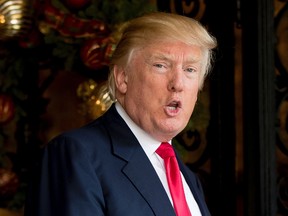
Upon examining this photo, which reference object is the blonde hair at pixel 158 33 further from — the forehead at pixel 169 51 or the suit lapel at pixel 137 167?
the suit lapel at pixel 137 167

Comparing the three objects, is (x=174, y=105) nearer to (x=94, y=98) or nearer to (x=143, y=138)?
(x=143, y=138)

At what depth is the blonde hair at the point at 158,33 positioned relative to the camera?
1.81 metres

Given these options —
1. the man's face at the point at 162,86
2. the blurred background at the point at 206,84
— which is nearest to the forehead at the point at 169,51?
the man's face at the point at 162,86

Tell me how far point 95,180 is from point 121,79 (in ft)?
1.12

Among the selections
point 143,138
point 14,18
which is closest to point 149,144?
point 143,138

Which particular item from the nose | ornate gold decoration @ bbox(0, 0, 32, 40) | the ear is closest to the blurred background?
ornate gold decoration @ bbox(0, 0, 32, 40)

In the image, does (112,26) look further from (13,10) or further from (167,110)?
(167,110)

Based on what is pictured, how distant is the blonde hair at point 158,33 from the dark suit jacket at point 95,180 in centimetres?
23

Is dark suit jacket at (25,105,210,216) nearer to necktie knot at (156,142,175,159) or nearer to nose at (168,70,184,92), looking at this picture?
necktie knot at (156,142,175,159)

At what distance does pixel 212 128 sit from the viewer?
3.58 m

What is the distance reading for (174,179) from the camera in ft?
6.12

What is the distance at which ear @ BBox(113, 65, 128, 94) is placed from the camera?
1.90 metres

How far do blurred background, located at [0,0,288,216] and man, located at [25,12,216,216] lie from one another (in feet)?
3.81

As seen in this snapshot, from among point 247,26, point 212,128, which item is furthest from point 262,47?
point 212,128
